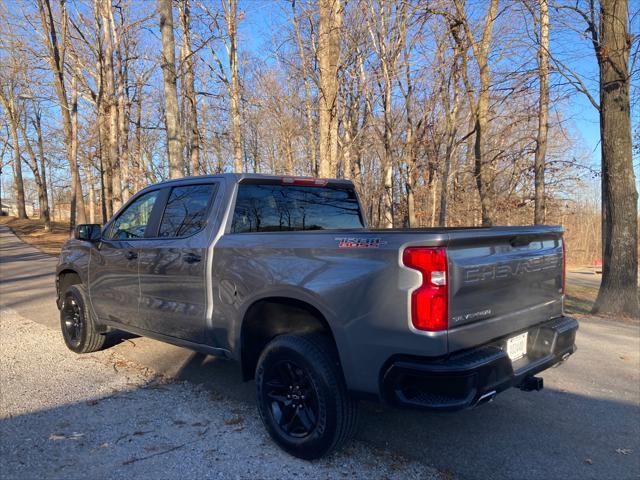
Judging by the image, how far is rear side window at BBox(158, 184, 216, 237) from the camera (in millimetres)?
3906

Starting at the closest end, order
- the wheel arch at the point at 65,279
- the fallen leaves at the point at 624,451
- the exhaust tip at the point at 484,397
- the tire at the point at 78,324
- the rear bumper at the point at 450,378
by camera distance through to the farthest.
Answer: the rear bumper at the point at 450,378, the exhaust tip at the point at 484,397, the fallen leaves at the point at 624,451, the tire at the point at 78,324, the wheel arch at the point at 65,279

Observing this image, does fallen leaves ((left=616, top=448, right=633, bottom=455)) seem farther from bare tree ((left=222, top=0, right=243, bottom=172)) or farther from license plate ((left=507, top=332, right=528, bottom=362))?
bare tree ((left=222, top=0, right=243, bottom=172))

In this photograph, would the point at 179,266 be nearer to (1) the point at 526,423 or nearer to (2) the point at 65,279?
(2) the point at 65,279

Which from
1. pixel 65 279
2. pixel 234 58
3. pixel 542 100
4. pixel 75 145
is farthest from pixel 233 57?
pixel 65 279

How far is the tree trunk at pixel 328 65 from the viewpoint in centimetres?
1070

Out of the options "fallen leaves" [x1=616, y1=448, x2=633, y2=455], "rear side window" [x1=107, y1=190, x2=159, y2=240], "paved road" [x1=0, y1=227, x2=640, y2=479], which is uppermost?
"rear side window" [x1=107, y1=190, x2=159, y2=240]

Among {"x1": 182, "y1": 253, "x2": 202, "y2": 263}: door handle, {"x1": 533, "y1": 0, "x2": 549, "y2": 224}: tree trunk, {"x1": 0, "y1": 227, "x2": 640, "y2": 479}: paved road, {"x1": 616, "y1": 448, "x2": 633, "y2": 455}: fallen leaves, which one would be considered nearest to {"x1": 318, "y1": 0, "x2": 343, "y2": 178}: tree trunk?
{"x1": 533, "y1": 0, "x2": 549, "y2": 224}: tree trunk

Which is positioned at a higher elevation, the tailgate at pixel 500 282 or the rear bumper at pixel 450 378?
the tailgate at pixel 500 282

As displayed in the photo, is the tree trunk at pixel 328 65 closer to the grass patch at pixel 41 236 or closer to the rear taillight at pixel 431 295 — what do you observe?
the rear taillight at pixel 431 295

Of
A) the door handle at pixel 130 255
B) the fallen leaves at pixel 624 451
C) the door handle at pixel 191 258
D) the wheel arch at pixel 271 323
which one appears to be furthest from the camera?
A: the door handle at pixel 130 255

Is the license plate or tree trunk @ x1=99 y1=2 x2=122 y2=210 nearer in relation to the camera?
the license plate

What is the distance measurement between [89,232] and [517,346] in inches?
169

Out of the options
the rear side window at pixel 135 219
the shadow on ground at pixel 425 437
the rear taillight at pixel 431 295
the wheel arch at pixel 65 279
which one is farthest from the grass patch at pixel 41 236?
the rear taillight at pixel 431 295

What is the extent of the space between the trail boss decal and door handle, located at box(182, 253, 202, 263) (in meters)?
1.40
